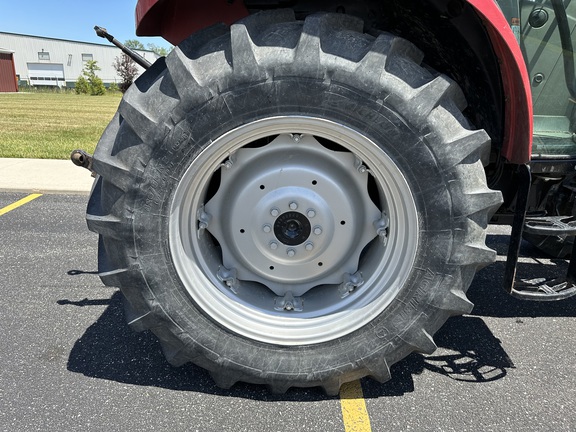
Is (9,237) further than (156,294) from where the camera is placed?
Yes

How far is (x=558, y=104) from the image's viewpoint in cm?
237

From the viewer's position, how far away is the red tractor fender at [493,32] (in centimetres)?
175

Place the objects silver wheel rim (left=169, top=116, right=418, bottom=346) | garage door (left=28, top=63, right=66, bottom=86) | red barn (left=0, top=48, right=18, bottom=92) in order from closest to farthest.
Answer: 1. silver wheel rim (left=169, top=116, right=418, bottom=346)
2. red barn (left=0, top=48, right=18, bottom=92)
3. garage door (left=28, top=63, right=66, bottom=86)

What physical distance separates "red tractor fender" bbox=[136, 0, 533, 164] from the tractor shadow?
108 centimetres

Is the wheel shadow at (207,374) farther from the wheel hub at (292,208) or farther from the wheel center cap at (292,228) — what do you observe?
the wheel center cap at (292,228)

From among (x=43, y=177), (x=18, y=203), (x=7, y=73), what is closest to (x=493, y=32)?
(x=18, y=203)

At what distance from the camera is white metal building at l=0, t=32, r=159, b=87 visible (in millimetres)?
64125

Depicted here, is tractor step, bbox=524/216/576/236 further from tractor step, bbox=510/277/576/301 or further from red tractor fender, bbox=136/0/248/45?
red tractor fender, bbox=136/0/248/45

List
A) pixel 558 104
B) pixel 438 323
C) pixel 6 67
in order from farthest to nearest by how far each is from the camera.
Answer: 1. pixel 6 67
2. pixel 558 104
3. pixel 438 323

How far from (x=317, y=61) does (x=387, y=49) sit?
0.88 ft

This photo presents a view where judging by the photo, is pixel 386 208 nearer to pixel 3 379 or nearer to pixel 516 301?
pixel 516 301

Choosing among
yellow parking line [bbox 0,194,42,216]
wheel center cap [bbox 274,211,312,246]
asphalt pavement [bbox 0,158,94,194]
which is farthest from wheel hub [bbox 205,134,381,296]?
asphalt pavement [bbox 0,158,94,194]

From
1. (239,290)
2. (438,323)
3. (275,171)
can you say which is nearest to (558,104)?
(438,323)

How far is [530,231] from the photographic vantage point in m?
2.11
